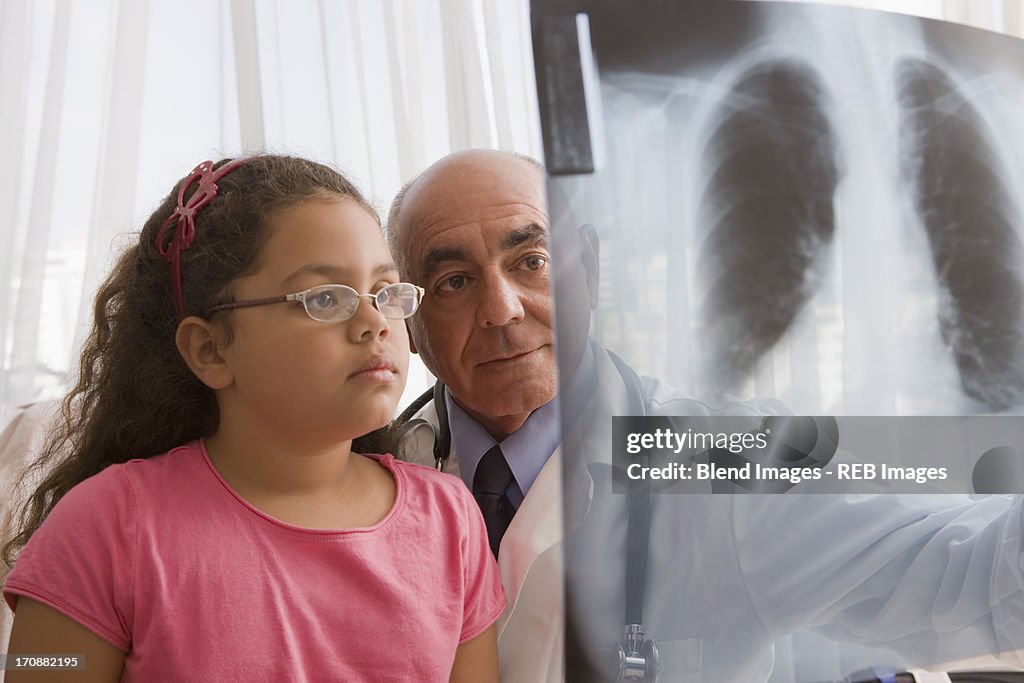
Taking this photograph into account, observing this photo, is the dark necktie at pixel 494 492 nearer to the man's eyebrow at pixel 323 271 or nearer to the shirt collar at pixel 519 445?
the shirt collar at pixel 519 445

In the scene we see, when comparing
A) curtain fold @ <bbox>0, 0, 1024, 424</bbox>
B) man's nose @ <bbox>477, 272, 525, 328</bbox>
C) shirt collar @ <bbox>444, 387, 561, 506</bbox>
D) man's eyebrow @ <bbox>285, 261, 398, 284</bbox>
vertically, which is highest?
curtain fold @ <bbox>0, 0, 1024, 424</bbox>

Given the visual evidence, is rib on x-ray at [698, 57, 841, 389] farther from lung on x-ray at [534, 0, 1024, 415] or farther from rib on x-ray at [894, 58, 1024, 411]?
rib on x-ray at [894, 58, 1024, 411]

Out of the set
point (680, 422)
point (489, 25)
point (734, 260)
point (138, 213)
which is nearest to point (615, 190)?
point (734, 260)

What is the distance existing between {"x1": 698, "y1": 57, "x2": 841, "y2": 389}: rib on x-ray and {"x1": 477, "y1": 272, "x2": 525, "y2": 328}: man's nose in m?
0.37

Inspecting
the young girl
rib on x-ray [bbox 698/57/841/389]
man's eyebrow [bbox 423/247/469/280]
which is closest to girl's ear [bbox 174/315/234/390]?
the young girl

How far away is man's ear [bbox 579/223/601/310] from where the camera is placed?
0.96 meters

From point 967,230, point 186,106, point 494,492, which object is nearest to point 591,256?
point 967,230

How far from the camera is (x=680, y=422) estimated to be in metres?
0.98

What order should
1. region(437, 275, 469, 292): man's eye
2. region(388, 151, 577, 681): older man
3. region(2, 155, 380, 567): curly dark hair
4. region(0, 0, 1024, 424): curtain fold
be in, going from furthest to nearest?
region(0, 0, 1024, 424): curtain fold → region(437, 275, 469, 292): man's eye → region(388, 151, 577, 681): older man → region(2, 155, 380, 567): curly dark hair

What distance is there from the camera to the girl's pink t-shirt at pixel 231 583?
3.10 ft

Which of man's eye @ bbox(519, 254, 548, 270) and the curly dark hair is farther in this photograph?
man's eye @ bbox(519, 254, 548, 270)

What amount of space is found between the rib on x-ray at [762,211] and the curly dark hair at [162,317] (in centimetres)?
41

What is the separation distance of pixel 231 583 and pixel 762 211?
66 centimetres

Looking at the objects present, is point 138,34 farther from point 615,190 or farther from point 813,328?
point 813,328
